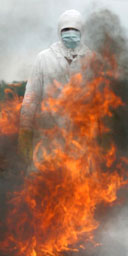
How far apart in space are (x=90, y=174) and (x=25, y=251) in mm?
1254

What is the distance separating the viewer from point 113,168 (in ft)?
17.7

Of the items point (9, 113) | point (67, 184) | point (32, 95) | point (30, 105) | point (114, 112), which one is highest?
point (32, 95)

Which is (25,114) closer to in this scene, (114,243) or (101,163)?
(101,163)

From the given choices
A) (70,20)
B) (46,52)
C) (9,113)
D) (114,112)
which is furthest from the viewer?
(114,112)

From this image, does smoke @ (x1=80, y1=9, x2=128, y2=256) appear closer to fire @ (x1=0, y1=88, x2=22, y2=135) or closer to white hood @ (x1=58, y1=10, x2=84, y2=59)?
white hood @ (x1=58, y1=10, x2=84, y2=59)

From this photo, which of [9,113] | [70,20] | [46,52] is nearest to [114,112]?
[9,113]

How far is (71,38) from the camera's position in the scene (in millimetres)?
4164

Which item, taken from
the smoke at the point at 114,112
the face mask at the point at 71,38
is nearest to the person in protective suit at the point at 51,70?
the face mask at the point at 71,38

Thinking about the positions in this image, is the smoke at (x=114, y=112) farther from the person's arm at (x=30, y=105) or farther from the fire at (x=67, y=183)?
the person's arm at (x=30, y=105)

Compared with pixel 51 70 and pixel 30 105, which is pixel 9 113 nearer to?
pixel 30 105

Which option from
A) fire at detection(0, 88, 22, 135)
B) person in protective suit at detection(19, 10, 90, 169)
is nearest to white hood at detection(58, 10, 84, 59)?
person in protective suit at detection(19, 10, 90, 169)

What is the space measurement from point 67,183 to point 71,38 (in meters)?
1.81

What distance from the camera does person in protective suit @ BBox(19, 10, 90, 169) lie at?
4.12 metres

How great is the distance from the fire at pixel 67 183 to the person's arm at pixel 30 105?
4.8 inches
